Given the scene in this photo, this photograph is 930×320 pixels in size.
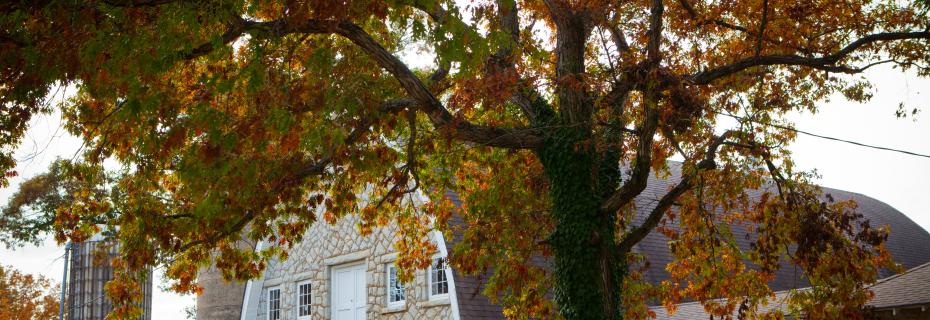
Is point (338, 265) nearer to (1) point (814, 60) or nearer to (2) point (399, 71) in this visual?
(2) point (399, 71)

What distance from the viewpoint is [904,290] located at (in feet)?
40.8

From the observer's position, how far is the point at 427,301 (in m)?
16.9

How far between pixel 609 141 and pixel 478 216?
7.63 ft

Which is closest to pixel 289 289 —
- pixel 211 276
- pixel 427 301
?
pixel 427 301

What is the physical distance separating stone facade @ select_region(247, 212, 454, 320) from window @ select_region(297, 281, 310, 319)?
10 cm

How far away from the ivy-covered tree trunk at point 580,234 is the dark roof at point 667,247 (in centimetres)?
116

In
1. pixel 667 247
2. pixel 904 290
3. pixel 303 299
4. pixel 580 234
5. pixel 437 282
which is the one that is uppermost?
pixel 667 247

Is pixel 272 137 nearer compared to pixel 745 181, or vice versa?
pixel 272 137

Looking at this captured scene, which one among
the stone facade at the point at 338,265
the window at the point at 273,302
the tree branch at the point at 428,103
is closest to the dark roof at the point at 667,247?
the stone facade at the point at 338,265

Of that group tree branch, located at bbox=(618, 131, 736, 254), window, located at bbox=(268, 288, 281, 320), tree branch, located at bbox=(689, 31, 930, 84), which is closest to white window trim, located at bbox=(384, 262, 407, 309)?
window, located at bbox=(268, 288, 281, 320)

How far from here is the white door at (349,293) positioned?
62.5 feet

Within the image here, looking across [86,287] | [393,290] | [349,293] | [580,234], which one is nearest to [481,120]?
[580,234]

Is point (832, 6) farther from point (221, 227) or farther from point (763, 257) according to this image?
point (221, 227)

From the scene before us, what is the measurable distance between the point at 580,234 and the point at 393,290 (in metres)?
7.84
